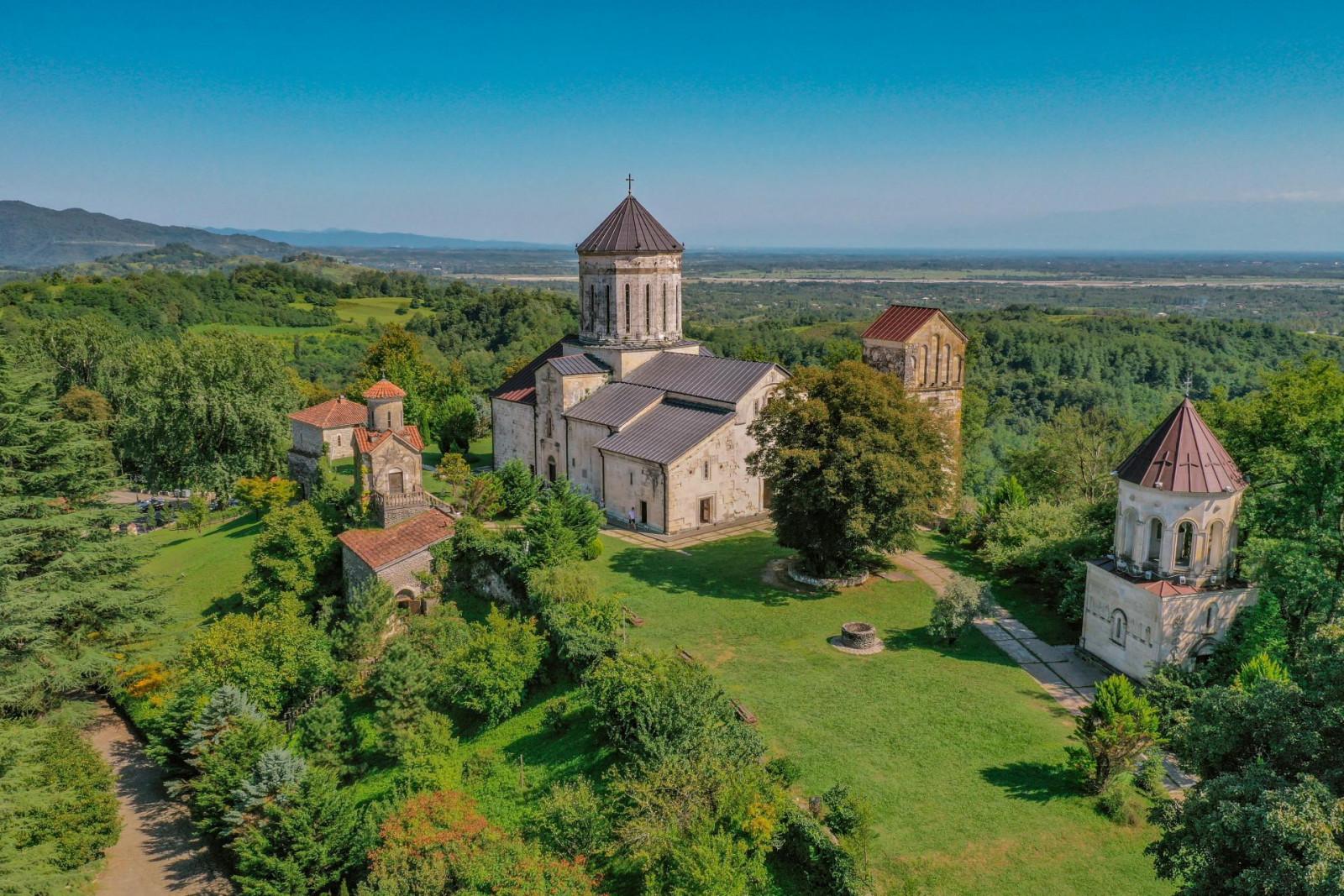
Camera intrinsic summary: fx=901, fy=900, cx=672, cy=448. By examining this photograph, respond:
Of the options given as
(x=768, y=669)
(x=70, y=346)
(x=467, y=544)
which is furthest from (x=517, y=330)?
(x=768, y=669)

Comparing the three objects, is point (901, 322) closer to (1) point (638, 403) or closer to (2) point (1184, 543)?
(1) point (638, 403)

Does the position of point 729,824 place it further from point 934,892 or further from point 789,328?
point 789,328

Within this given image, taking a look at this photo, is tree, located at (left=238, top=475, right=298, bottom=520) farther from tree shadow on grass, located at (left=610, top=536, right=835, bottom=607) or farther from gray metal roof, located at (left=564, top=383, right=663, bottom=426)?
tree shadow on grass, located at (left=610, top=536, right=835, bottom=607)

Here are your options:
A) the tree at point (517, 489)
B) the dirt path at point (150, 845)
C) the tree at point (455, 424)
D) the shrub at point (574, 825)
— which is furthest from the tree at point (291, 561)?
the tree at point (455, 424)

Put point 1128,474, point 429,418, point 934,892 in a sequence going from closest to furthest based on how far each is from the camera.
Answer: point 934,892
point 1128,474
point 429,418

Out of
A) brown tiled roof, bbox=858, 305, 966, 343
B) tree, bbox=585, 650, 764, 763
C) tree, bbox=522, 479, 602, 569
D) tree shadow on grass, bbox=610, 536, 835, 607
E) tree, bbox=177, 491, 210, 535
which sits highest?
brown tiled roof, bbox=858, 305, 966, 343

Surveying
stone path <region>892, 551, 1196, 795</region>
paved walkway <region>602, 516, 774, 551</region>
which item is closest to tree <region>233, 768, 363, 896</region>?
paved walkway <region>602, 516, 774, 551</region>

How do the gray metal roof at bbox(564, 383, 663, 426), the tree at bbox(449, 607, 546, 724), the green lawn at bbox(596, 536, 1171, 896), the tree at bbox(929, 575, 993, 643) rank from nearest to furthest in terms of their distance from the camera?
the green lawn at bbox(596, 536, 1171, 896)
the tree at bbox(449, 607, 546, 724)
the tree at bbox(929, 575, 993, 643)
the gray metal roof at bbox(564, 383, 663, 426)

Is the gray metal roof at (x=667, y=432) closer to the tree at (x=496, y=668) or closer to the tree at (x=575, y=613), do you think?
the tree at (x=575, y=613)
